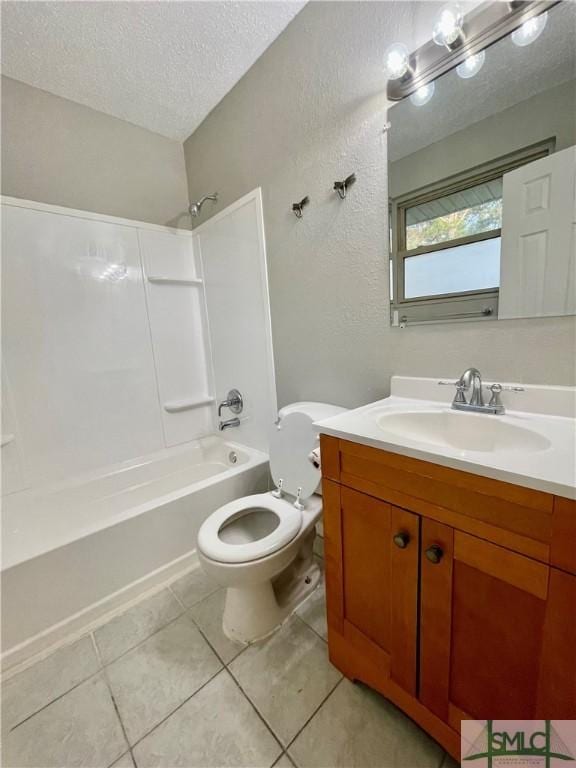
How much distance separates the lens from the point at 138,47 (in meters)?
1.41

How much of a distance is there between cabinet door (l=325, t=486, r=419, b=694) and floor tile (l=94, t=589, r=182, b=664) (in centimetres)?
80

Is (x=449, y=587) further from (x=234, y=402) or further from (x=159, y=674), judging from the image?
(x=234, y=402)

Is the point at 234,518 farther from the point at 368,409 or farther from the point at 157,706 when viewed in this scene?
the point at 368,409

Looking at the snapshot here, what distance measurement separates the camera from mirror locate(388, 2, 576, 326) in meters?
0.81

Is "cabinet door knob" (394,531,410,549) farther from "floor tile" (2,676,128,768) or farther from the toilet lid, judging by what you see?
"floor tile" (2,676,128,768)

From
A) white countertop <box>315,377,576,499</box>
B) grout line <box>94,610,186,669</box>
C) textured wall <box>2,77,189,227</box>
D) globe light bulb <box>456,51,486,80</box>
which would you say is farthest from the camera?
textured wall <box>2,77,189,227</box>

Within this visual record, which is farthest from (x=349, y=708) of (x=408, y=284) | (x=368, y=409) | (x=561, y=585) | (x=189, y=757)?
(x=408, y=284)

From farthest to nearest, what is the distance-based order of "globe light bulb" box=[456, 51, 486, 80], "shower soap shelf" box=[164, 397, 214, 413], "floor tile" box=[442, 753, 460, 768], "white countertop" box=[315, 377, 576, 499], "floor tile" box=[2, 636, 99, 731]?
"shower soap shelf" box=[164, 397, 214, 413]
"floor tile" box=[2, 636, 99, 731]
"globe light bulb" box=[456, 51, 486, 80]
"floor tile" box=[442, 753, 460, 768]
"white countertop" box=[315, 377, 576, 499]

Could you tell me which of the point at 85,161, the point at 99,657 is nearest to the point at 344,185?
the point at 85,161

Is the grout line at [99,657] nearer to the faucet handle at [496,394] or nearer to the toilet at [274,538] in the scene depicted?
the toilet at [274,538]

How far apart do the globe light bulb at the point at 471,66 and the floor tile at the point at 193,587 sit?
217 centimetres

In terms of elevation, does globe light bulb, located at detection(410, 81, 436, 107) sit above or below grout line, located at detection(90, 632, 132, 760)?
above

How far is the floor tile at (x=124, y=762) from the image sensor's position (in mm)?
843

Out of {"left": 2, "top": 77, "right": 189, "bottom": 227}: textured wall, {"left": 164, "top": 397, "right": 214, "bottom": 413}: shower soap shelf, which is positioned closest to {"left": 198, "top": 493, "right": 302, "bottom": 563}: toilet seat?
{"left": 164, "top": 397, "right": 214, "bottom": 413}: shower soap shelf
